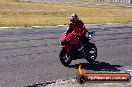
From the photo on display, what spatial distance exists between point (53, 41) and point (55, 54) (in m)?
4.76

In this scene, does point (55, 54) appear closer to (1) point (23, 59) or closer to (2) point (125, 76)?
(1) point (23, 59)

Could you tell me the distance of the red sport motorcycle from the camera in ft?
44.2

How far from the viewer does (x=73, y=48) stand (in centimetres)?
1375

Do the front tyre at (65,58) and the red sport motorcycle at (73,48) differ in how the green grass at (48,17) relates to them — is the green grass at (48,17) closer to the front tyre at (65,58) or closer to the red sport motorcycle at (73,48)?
the red sport motorcycle at (73,48)

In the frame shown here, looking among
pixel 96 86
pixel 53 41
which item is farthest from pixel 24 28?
pixel 96 86

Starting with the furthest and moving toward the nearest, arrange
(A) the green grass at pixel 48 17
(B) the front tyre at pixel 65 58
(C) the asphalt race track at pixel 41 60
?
1. (A) the green grass at pixel 48 17
2. (B) the front tyre at pixel 65 58
3. (C) the asphalt race track at pixel 41 60

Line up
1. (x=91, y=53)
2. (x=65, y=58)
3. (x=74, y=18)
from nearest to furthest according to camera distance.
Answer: (x=74, y=18) → (x=65, y=58) → (x=91, y=53)

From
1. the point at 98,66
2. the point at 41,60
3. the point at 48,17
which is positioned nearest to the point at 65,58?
the point at 41,60

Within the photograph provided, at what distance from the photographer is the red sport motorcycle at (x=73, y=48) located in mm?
13477

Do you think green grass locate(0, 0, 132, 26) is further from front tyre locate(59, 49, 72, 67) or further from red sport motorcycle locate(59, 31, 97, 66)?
front tyre locate(59, 49, 72, 67)

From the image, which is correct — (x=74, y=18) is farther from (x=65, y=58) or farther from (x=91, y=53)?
(x=91, y=53)

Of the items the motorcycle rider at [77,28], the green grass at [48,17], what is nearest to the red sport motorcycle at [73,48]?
the motorcycle rider at [77,28]

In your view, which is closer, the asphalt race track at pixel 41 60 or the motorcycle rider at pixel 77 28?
the asphalt race track at pixel 41 60

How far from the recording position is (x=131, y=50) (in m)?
18.2
